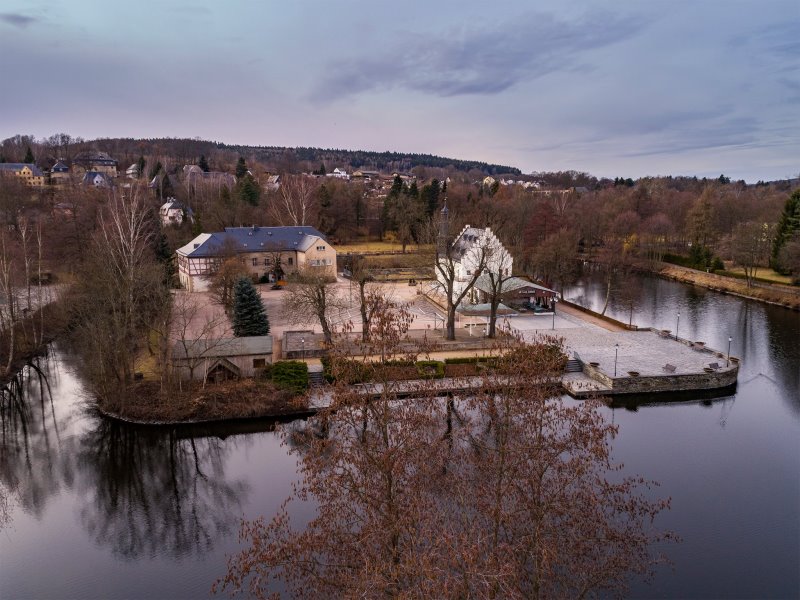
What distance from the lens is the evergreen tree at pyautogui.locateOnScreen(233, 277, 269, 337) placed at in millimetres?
23656

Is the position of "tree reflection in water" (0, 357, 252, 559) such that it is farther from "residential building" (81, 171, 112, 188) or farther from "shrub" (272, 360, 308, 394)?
"residential building" (81, 171, 112, 188)

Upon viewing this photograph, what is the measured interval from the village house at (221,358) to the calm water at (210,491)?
2.63m

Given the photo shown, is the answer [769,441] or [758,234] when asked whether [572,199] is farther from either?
[769,441]

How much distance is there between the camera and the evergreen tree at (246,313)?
23.7 metres

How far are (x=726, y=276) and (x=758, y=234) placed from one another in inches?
139

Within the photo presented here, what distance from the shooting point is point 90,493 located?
1488 cm

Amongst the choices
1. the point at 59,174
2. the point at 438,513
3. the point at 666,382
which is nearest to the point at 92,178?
the point at 59,174

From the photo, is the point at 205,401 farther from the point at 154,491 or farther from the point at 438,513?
the point at 438,513

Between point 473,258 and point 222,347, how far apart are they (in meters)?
16.3

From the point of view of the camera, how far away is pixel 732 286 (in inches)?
1576

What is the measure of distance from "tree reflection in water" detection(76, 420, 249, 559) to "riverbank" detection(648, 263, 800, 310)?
3405cm

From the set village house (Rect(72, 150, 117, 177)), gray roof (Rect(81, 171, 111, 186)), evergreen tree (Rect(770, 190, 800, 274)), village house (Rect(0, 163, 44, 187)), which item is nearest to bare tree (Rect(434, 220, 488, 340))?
evergreen tree (Rect(770, 190, 800, 274))

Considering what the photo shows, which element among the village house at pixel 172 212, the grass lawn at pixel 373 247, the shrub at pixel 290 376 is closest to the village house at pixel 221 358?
the shrub at pixel 290 376

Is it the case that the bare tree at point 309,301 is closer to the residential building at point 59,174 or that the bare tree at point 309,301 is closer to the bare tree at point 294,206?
the bare tree at point 294,206
